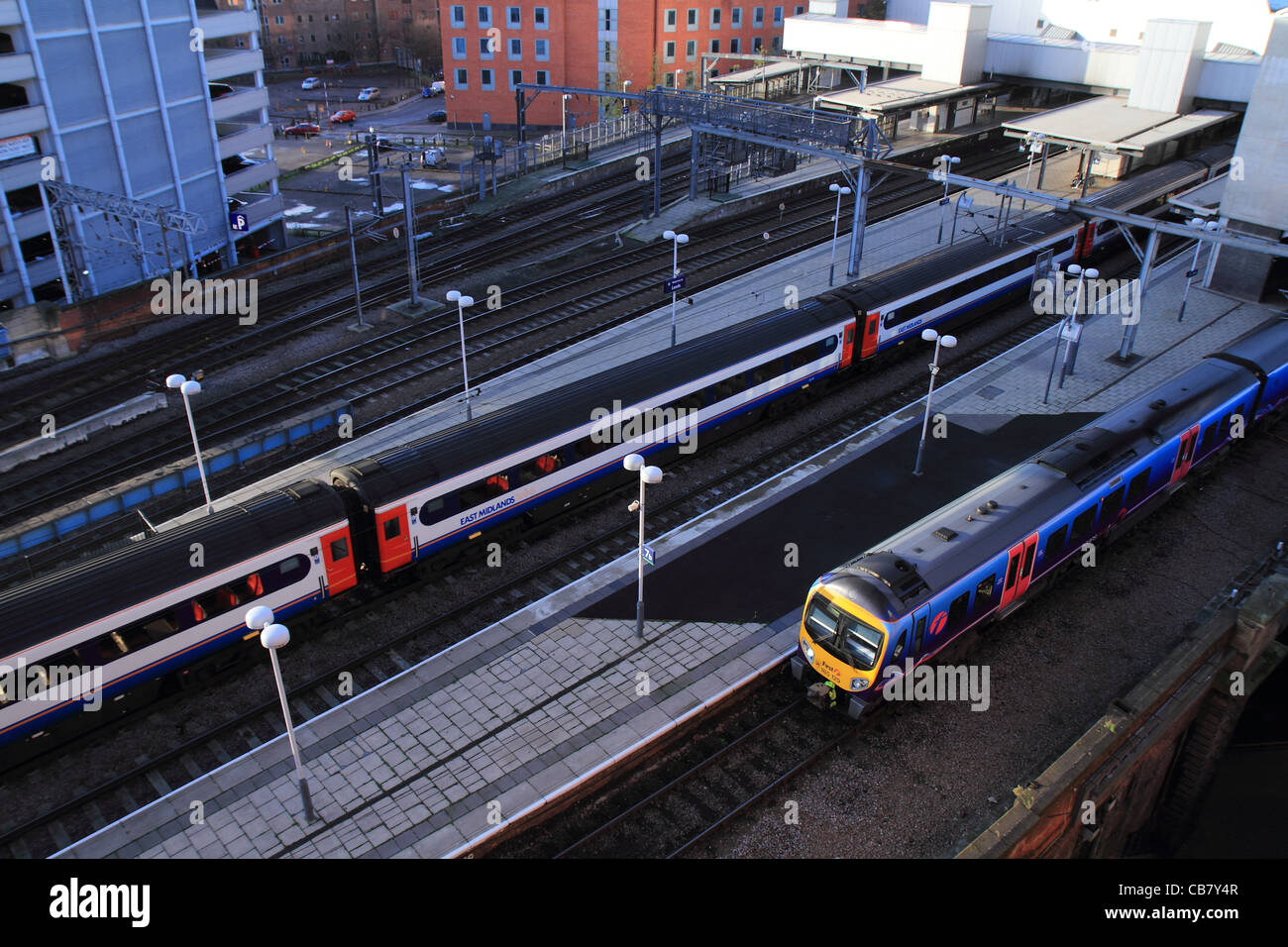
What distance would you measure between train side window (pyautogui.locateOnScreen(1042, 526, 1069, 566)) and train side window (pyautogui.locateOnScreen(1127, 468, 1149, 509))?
3.03 m

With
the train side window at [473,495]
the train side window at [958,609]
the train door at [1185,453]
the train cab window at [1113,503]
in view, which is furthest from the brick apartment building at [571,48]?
the train side window at [958,609]

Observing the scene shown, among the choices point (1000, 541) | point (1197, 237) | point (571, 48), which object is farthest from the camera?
point (571, 48)

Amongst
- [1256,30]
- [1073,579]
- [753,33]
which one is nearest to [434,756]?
[1073,579]

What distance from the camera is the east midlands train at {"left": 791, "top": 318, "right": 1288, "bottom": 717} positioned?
1747 centimetres

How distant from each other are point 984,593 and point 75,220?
3681 cm

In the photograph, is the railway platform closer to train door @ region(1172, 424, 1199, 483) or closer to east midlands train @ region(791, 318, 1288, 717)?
east midlands train @ region(791, 318, 1288, 717)

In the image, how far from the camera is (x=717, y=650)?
20031 millimetres

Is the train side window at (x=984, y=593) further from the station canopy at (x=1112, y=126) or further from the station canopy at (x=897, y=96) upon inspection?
the station canopy at (x=897, y=96)

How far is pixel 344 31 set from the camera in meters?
112

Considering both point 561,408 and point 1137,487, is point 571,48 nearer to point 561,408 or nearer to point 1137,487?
point 561,408

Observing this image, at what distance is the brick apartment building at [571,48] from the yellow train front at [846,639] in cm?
6516

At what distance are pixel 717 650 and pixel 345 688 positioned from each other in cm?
764

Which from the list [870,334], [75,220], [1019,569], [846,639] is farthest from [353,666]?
[75,220]

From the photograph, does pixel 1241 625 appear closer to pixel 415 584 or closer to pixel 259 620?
pixel 415 584
